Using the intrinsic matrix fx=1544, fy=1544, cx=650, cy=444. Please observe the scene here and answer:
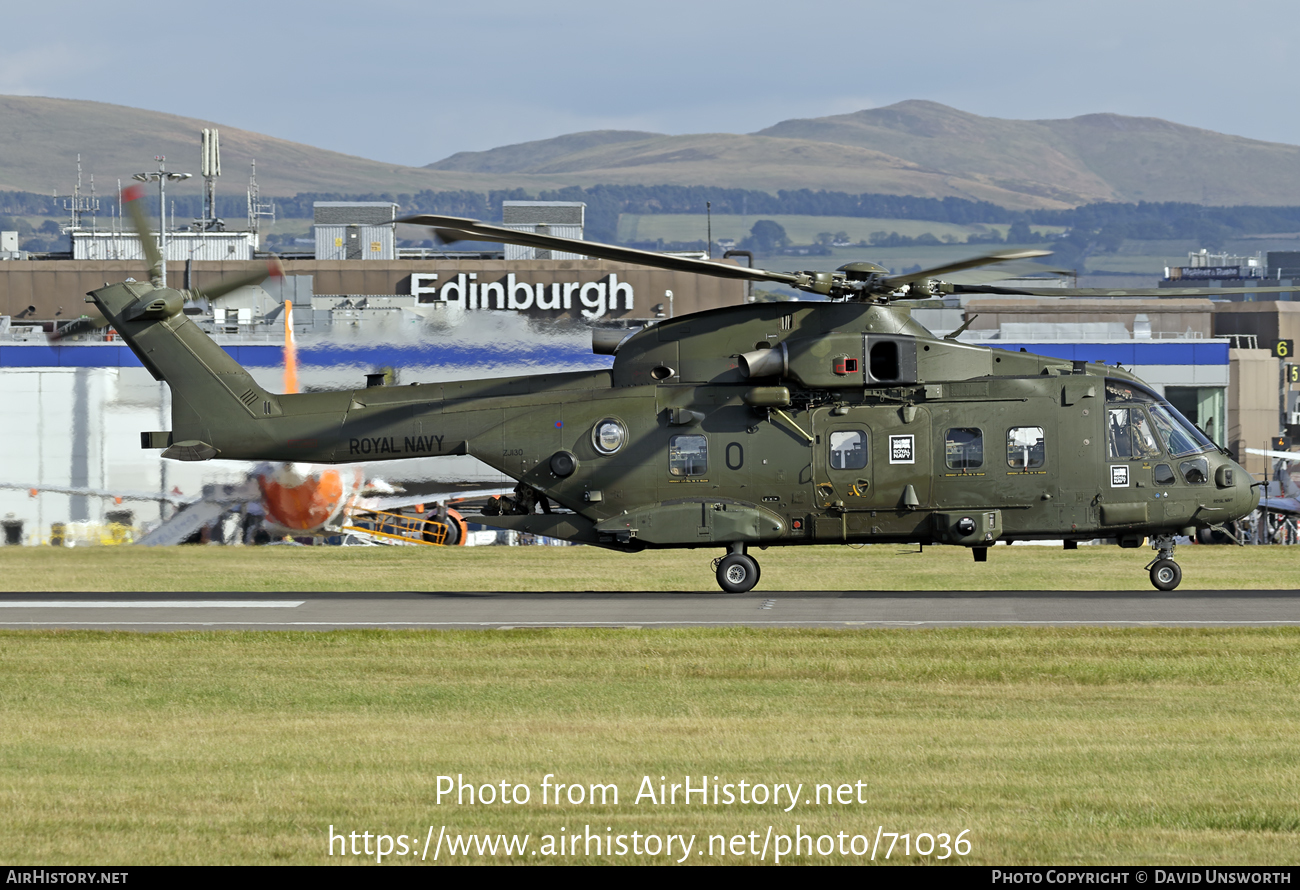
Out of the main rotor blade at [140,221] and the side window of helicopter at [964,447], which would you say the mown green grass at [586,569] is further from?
the main rotor blade at [140,221]

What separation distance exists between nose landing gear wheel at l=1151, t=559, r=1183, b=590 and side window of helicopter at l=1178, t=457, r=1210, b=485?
1.68 metres

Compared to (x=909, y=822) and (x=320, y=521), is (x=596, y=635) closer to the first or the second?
(x=909, y=822)

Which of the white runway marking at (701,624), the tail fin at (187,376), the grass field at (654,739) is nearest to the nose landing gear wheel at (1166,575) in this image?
the white runway marking at (701,624)

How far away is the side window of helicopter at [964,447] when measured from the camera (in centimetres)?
2600

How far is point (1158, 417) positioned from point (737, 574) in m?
7.65

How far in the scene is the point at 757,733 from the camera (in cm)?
1498

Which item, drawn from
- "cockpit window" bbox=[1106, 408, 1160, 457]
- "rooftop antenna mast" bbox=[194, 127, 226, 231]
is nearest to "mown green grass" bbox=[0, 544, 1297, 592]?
"cockpit window" bbox=[1106, 408, 1160, 457]

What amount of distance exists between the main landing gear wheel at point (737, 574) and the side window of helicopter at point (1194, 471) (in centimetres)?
745

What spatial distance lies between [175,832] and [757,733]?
19.3 feet

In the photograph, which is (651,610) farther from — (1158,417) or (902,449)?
(1158,417)

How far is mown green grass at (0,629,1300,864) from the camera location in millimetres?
11273

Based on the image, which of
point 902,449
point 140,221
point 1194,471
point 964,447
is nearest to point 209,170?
point 140,221
